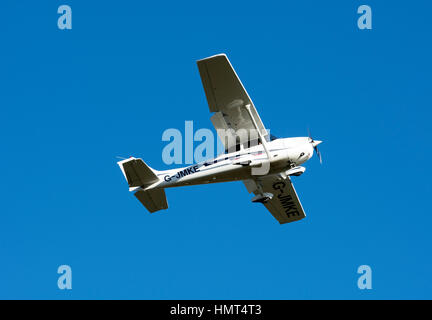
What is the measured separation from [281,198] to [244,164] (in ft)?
16.1

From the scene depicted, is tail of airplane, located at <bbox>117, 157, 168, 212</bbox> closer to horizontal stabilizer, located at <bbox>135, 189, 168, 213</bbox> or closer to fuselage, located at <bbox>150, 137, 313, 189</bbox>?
horizontal stabilizer, located at <bbox>135, 189, 168, 213</bbox>

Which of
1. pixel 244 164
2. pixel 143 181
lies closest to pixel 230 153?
pixel 244 164

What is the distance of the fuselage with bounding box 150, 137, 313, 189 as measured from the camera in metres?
28.0

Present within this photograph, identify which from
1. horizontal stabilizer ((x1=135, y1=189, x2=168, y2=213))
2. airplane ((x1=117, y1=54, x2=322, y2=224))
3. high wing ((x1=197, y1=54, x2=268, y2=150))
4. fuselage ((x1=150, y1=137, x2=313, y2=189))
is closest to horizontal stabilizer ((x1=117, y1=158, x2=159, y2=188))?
airplane ((x1=117, y1=54, x2=322, y2=224))

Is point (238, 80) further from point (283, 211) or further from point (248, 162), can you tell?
point (283, 211)

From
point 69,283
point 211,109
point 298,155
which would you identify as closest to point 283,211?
point 298,155

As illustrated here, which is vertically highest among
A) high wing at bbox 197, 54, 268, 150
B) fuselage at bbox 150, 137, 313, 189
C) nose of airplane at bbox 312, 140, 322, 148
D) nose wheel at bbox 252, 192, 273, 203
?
high wing at bbox 197, 54, 268, 150

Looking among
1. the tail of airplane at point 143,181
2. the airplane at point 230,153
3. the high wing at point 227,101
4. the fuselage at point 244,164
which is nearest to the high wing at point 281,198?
the airplane at point 230,153

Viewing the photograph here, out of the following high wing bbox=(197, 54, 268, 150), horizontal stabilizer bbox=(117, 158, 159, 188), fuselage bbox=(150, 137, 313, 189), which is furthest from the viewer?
horizontal stabilizer bbox=(117, 158, 159, 188)

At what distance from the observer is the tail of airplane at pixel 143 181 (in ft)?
94.3

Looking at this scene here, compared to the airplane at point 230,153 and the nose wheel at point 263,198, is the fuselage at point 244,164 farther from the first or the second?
the nose wheel at point 263,198

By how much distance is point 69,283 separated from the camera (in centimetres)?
2831

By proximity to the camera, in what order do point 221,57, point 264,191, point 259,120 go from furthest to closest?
point 264,191, point 259,120, point 221,57

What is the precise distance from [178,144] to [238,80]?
4221 millimetres
